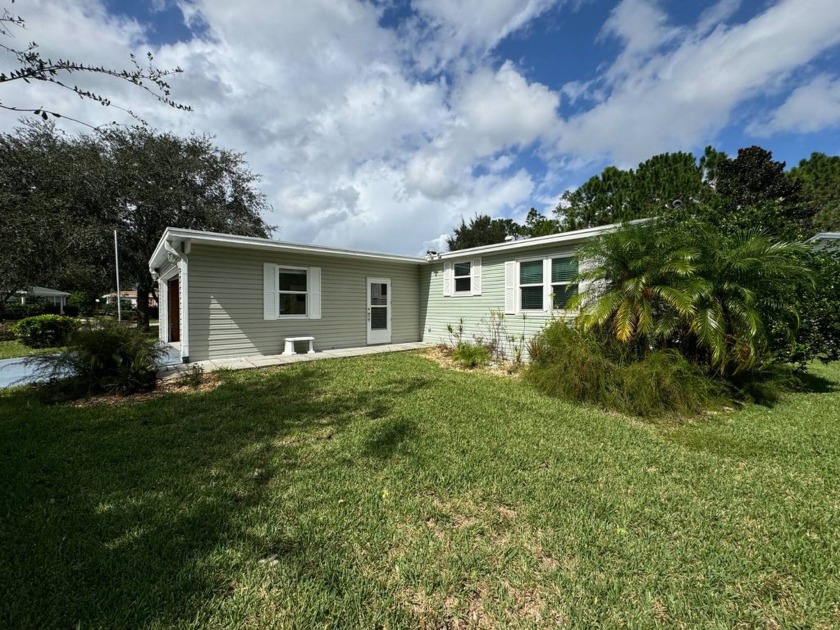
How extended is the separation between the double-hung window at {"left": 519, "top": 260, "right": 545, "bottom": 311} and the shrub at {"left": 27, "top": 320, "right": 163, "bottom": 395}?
7.55 meters

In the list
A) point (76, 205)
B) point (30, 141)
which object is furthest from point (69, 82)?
point (30, 141)

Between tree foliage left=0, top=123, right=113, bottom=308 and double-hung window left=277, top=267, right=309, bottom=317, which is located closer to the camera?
double-hung window left=277, top=267, right=309, bottom=317

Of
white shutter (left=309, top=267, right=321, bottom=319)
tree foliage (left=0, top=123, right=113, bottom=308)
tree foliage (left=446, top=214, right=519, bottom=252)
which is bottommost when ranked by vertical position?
white shutter (left=309, top=267, right=321, bottom=319)

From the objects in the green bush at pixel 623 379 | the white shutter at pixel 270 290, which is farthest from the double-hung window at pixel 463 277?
the white shutter at pixel 270 290

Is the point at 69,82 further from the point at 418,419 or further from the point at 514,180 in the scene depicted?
the point at 514,180

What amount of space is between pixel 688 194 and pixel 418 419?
17291 millimetres

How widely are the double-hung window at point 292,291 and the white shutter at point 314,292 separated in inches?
4.9

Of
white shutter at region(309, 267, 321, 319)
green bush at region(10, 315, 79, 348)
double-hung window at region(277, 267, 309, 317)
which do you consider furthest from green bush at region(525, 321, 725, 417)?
green bush at region(10, 315, 79, 348)

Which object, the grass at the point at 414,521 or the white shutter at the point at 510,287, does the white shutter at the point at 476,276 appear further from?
the grass at the point at 414,521

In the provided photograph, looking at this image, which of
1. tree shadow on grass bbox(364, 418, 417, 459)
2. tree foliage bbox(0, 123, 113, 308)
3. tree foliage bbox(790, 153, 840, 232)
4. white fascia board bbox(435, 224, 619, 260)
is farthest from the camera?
tree foliage bbox(790, 153, 840, 232)

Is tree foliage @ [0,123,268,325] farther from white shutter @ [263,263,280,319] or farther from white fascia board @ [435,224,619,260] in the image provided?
white fascia board @ [435,224,619,260]

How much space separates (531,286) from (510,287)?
55cm

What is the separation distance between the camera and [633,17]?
23.6 feet

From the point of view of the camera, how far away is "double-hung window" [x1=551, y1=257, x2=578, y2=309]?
25.5 feet
